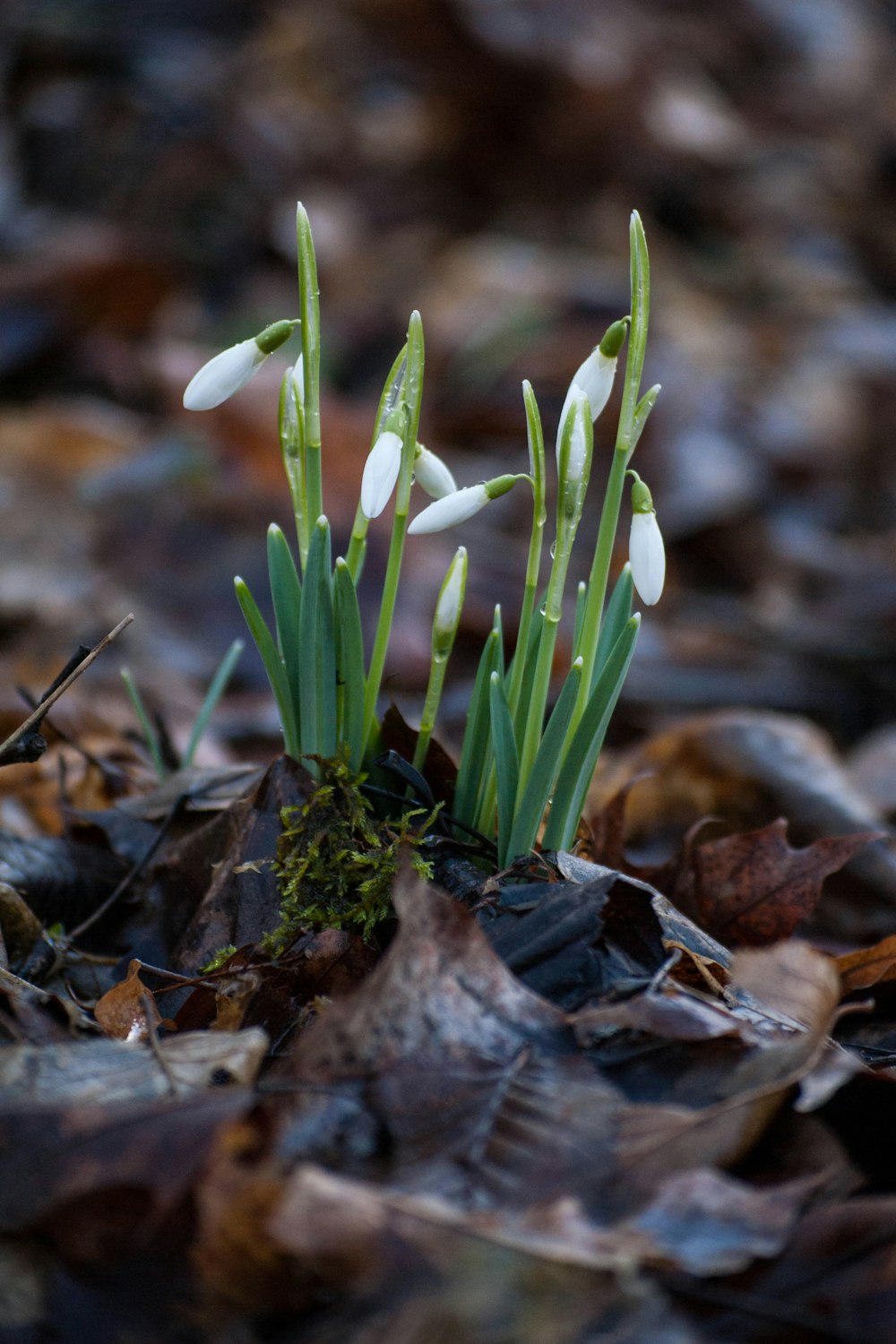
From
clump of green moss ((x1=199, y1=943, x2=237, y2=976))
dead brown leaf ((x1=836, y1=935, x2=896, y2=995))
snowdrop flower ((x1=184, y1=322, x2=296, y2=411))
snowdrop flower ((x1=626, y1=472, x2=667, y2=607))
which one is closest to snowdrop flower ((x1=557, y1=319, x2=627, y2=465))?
snowdrop flower ((x1=626, y1=472, x2=667, y2=607))

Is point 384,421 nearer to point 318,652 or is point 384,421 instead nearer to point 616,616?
point 318,652

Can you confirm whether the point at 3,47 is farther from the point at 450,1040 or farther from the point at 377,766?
the point at 450,1040

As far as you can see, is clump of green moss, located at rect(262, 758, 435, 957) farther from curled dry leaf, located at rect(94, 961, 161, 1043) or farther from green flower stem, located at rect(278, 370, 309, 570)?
green flower stem, located at rect(278, 370, 309, 570)

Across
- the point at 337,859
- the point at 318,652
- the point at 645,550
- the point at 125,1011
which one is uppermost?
the point at 645,550

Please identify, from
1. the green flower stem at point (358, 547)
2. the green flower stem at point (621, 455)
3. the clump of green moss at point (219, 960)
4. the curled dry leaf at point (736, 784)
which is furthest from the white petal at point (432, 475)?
the curled dry leaf at point (736, 784)

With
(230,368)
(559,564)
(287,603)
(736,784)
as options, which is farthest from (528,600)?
(736,784)

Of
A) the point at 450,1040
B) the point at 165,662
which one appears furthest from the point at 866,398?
the point at 450,1040
